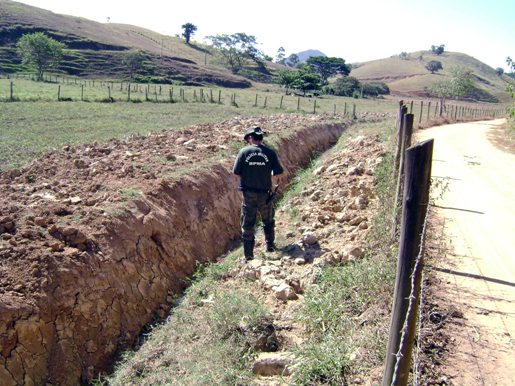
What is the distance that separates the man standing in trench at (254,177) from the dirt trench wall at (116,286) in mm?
1374

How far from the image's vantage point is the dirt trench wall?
17.0ft

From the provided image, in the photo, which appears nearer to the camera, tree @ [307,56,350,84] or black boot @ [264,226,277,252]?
black boot @ [264,226,277,252]

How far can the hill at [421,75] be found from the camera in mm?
77125

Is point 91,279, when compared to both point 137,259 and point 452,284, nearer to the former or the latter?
point 137,259

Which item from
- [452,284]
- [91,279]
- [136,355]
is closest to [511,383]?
[452,284]

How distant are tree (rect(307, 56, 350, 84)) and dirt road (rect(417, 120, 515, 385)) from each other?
7745 centimetres

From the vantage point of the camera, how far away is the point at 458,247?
5.77 m

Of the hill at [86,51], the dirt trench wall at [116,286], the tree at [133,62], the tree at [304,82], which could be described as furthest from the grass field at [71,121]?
the tree at [133,62]

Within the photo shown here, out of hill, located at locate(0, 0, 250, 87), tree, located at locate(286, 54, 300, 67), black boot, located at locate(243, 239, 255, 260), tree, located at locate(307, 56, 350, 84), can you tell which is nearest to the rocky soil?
black boot, located at locate(243, 239, 255, 260)

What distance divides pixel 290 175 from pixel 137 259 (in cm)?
676

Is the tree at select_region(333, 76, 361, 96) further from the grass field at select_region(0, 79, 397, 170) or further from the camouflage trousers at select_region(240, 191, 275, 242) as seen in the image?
the camouflage trousers at select_region(240, 191, 275, 242)

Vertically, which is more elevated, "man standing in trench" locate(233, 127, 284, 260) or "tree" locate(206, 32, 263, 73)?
"tree" locate(206, 32, 263, 73)

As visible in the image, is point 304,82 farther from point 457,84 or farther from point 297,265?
point 297,265

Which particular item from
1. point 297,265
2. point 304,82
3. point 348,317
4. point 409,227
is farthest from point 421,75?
point 409,227
